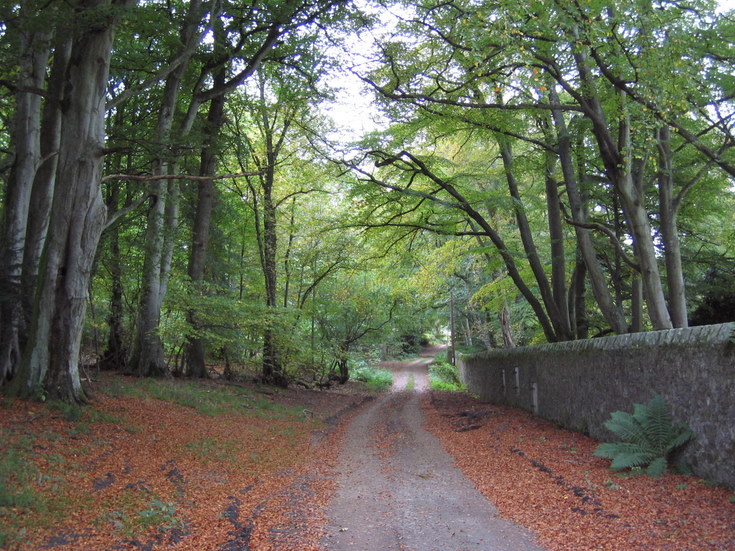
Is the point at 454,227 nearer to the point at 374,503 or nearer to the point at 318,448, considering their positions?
the point at 318,448

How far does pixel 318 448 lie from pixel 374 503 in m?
4.09

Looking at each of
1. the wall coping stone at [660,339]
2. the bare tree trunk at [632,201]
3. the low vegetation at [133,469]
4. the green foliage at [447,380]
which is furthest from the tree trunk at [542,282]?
the green foliage at [447,380]

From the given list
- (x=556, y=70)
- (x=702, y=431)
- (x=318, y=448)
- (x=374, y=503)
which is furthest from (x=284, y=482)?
(x=556, y=70)

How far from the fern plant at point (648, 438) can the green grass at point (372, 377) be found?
23.4 m

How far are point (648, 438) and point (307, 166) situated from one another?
599 inches

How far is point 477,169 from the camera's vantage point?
A: 17359mm

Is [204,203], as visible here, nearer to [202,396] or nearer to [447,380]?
[202,396]

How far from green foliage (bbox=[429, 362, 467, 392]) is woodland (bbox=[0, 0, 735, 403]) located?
10182 mm

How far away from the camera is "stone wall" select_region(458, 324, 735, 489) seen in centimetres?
526

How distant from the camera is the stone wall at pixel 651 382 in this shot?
17.3ft

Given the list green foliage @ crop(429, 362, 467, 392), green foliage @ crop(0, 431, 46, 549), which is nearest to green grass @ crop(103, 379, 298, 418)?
green foliage @ crop(0, 431, 46, 549)

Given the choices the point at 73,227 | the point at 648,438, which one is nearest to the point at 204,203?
the point at 73,227

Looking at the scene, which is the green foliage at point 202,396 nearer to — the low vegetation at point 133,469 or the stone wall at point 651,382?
the low vegetation at point 133,469

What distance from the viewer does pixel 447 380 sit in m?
33.3
